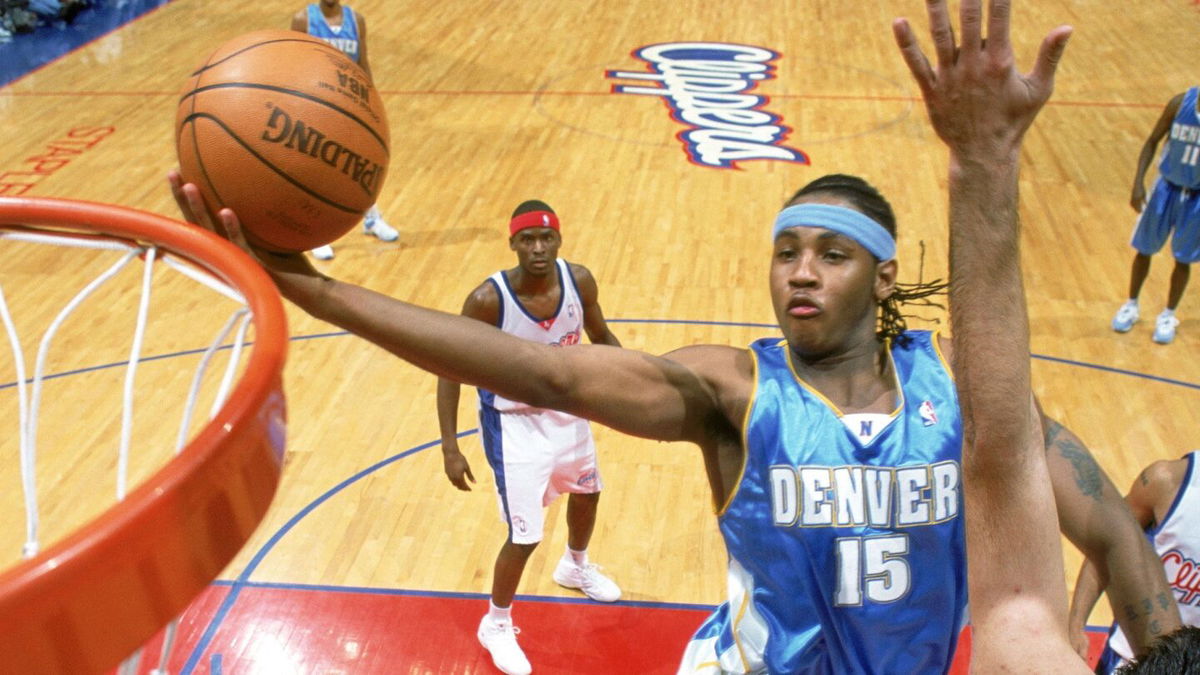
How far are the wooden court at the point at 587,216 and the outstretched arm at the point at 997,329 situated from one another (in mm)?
2253

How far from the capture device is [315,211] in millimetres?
2195

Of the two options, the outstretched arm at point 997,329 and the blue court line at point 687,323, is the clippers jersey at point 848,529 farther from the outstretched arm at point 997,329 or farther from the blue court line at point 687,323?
the blue court line at point 687,323

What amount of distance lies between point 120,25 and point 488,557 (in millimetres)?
11709

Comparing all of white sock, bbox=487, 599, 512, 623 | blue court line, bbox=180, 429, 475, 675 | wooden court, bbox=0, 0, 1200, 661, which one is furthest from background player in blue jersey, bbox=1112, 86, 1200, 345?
white sock, bbox=487, 599, 512, 623

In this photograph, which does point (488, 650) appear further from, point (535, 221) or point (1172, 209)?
point (1172, 209)

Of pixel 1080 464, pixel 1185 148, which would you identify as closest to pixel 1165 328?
pixel 1185 148

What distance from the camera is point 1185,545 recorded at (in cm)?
297

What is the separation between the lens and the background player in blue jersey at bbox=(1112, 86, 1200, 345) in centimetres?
641

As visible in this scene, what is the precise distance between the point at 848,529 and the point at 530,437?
204cm

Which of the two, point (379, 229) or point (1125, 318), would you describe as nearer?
point (1125, 318)

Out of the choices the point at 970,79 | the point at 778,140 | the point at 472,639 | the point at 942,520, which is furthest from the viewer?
the point at 778,140

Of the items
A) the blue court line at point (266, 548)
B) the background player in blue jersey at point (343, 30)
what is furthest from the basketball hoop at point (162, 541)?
the background player in blue jersey at point (343, 30)

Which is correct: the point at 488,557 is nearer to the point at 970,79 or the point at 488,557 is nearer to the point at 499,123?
the point at 970,79

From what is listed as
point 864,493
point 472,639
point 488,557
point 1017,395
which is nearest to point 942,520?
point 864,493
